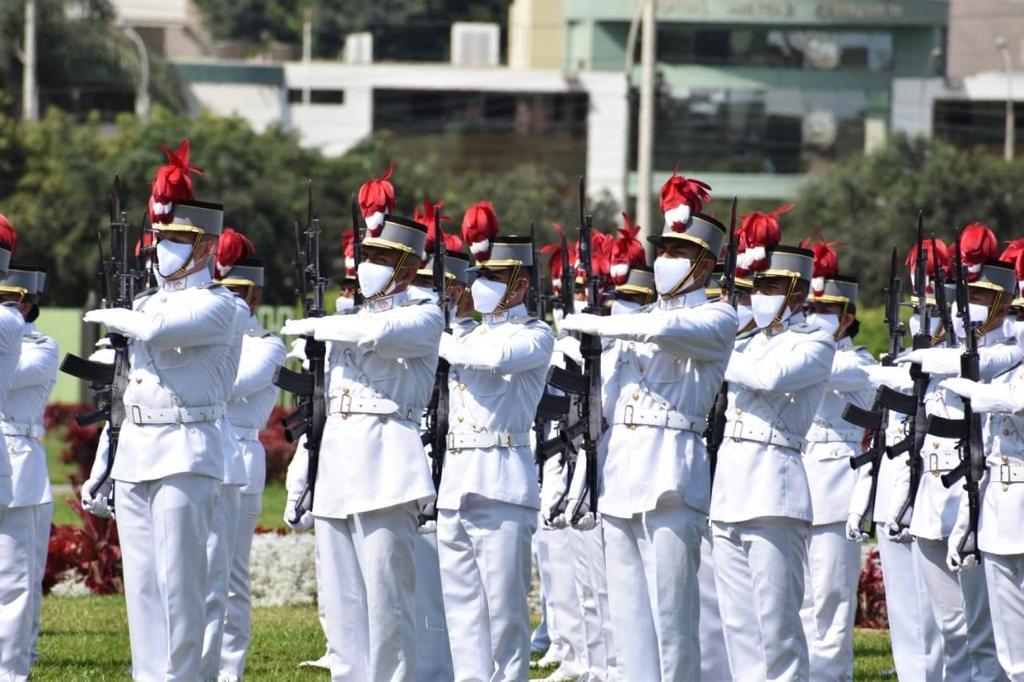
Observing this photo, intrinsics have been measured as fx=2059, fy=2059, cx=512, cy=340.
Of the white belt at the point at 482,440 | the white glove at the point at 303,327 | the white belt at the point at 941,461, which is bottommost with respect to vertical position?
the white belt at the point at 941,461

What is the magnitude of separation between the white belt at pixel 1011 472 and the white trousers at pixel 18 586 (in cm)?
508

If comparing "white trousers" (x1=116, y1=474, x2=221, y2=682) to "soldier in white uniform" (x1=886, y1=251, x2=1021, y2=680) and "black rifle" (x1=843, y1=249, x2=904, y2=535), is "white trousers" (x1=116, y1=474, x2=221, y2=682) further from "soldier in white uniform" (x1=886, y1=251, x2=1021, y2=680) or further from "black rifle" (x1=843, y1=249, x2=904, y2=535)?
"black rifle" (x1=843, y1=249, x2=904, y2=535)

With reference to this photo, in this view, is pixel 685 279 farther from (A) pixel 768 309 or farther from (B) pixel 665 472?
(A) pixel 768 309

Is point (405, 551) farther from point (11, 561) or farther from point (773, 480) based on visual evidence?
point (11, 561)

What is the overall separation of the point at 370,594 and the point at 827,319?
4.03 m

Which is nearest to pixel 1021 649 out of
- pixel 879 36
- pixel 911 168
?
pixel 911 168

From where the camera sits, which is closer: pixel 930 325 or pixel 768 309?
pixel 768 309

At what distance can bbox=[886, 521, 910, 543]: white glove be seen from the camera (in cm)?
1105

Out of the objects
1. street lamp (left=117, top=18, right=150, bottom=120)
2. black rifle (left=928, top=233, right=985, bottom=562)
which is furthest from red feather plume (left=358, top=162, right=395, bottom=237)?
street lamp (left=117, top=18, right=150, bottom=120)

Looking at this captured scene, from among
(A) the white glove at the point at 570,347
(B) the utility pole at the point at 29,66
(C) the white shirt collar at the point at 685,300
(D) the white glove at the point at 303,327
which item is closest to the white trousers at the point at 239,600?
(A) the white glove at the point at 570,347

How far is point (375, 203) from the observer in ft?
32.3

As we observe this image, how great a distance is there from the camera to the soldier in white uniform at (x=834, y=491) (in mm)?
11805

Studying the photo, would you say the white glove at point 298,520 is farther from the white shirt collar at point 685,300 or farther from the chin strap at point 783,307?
the chin strap at point 783,307

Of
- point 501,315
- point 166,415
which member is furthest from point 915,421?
point 166,415
